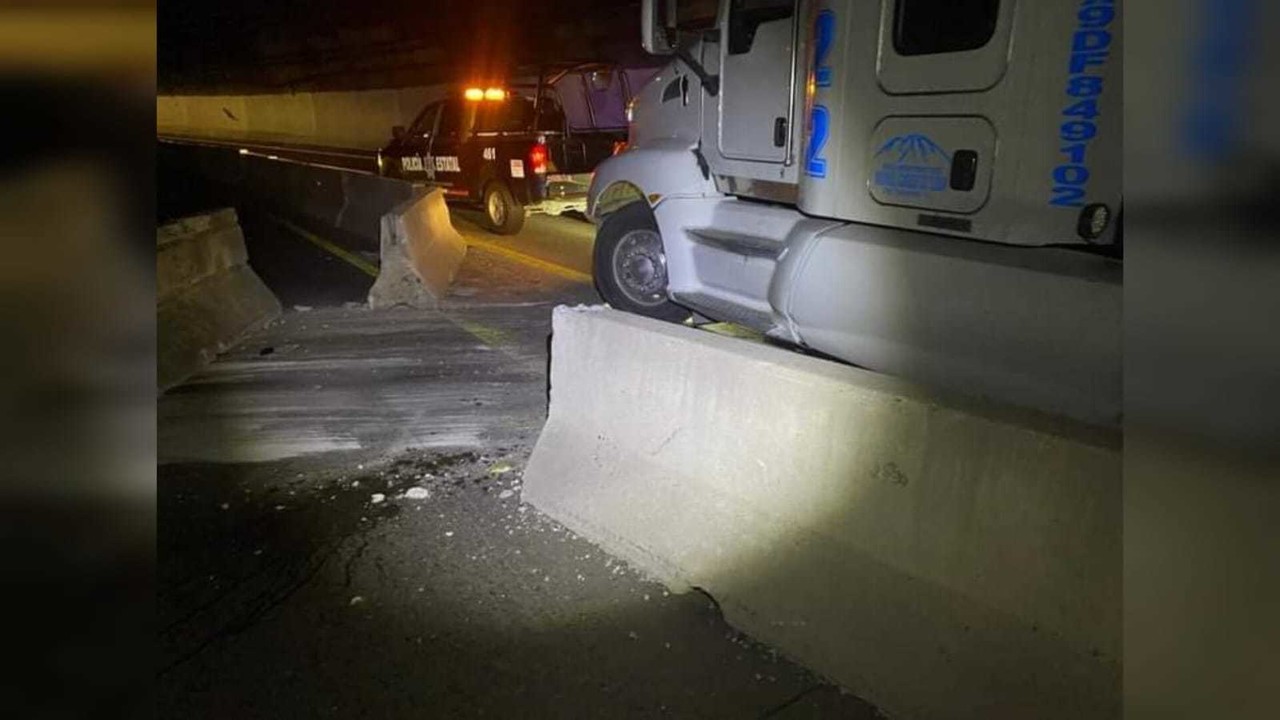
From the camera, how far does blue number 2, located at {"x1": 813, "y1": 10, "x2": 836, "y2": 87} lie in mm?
6180

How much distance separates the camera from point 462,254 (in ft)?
42.7

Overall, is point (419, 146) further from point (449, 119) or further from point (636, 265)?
point (636, 265)

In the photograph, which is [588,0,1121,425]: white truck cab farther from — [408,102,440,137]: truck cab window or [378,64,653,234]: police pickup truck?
[408,102,440,137]: truck cab window

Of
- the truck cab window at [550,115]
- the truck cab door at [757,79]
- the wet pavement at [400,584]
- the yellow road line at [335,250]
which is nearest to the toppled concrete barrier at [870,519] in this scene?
the wet pavement at [400,584]

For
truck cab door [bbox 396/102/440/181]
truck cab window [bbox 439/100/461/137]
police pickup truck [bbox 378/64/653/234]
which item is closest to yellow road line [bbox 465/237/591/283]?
police pickup truck [bbox 378/64/653/234]

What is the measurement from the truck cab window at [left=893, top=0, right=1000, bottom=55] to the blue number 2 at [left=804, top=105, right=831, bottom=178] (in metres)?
0.63

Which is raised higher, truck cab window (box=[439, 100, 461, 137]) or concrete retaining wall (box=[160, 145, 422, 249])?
truck cab window (box=[439, 100, 461, 137])

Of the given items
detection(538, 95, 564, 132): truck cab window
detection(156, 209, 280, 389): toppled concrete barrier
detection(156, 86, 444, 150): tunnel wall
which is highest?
detection(156, 86, 444, 150): tunnel wall

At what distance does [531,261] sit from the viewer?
13.0m

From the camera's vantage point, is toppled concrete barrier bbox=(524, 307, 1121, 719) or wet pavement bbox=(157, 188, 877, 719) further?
wet pavement bbox=(157, 188, 877, 719)

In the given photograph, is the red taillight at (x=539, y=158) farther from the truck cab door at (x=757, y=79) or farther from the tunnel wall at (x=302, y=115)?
the tunnel wall at (x=302, y=115)

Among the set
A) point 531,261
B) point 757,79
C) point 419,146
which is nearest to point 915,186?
point 757,79

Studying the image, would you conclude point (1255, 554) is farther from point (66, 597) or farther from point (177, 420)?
point (177, 420)

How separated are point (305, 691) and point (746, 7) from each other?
211 inches
